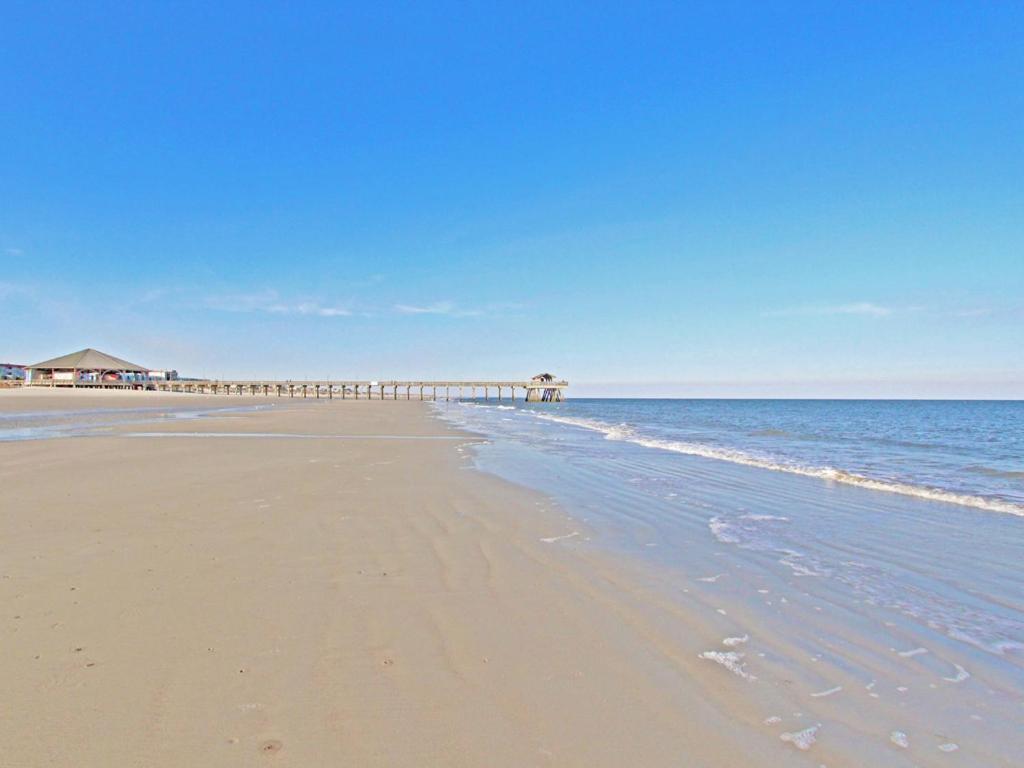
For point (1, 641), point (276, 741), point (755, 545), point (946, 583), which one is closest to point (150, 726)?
point (276, 741)

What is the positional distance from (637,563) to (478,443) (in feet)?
46.5

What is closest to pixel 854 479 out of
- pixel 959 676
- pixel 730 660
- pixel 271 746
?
pixel 959 676

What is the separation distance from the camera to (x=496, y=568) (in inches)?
213

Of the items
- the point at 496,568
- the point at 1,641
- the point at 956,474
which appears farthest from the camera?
the point at 956,474

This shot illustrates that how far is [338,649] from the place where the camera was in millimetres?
3496

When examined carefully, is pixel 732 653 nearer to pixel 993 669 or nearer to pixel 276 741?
pixel 993 669

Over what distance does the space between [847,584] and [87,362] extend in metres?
120

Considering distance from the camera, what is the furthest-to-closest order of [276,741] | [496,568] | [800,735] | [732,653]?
[496,568] → [732,653] → [800,735] → [276,741]

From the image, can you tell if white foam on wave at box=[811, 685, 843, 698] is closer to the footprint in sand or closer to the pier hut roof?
the footprint in sand

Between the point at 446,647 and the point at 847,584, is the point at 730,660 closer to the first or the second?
the point at 446,647

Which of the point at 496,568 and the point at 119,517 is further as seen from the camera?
the point at 119,517

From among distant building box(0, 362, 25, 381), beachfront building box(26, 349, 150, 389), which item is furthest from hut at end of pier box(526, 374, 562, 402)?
distant building box(0, 362, 25, 381)

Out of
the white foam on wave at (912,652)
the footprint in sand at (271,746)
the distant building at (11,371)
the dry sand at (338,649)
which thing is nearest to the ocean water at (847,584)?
the white foam on wave at (912,652)

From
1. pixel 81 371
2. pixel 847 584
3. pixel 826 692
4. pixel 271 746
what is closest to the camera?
pixel 271 746
